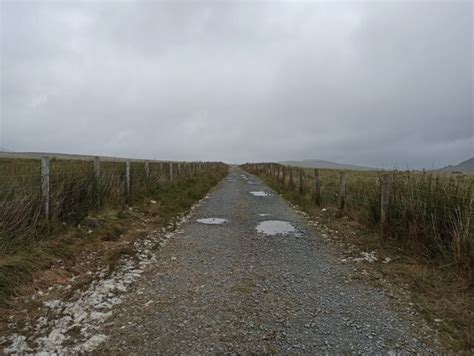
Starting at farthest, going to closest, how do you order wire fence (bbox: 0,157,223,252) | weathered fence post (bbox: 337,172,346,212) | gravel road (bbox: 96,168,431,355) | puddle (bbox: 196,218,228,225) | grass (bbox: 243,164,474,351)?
1. weathered fence post (bbox: 337,172,346,212)
2. puddle (bbox: 196,218,228,225)
3. wire fence (bbox: 0,157,223,252)
4. grass (bbox: 243,164,474,351)
5. gravel road (bbox: 96,168,431,355)

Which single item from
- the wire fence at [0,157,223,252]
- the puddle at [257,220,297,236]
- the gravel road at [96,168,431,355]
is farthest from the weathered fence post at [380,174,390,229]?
the wire fence at [0,157,223,252]

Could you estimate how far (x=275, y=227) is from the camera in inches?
314

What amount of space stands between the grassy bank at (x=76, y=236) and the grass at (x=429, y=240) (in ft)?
15.0

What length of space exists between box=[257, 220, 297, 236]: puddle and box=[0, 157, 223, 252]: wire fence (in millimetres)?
4319

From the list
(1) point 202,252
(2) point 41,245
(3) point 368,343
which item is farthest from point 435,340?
(2) point 41,245

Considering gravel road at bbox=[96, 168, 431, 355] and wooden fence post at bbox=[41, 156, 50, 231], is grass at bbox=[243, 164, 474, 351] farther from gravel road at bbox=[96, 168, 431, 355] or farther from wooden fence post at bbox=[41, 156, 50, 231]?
wooden fence post at bbox=[41, 156, 50, 231]

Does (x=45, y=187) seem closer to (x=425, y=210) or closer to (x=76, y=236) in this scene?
(x=76, y=236)

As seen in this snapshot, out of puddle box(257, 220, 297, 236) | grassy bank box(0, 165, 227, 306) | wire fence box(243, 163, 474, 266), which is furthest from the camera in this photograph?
puddle box(257, 220, 297, 236)

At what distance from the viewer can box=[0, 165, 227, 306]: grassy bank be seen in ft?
13.4

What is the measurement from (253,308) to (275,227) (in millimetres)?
4543

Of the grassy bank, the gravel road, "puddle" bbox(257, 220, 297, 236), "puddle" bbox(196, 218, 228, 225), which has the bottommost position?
the gravel road

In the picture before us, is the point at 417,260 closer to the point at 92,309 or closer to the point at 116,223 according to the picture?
the point at 92,309

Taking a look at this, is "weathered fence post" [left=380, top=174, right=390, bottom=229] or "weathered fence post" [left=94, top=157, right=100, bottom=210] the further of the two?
"weathered fence post" [left=94, top=157, right=100, bottom=210]

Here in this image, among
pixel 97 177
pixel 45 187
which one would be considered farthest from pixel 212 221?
pixel 45 187
